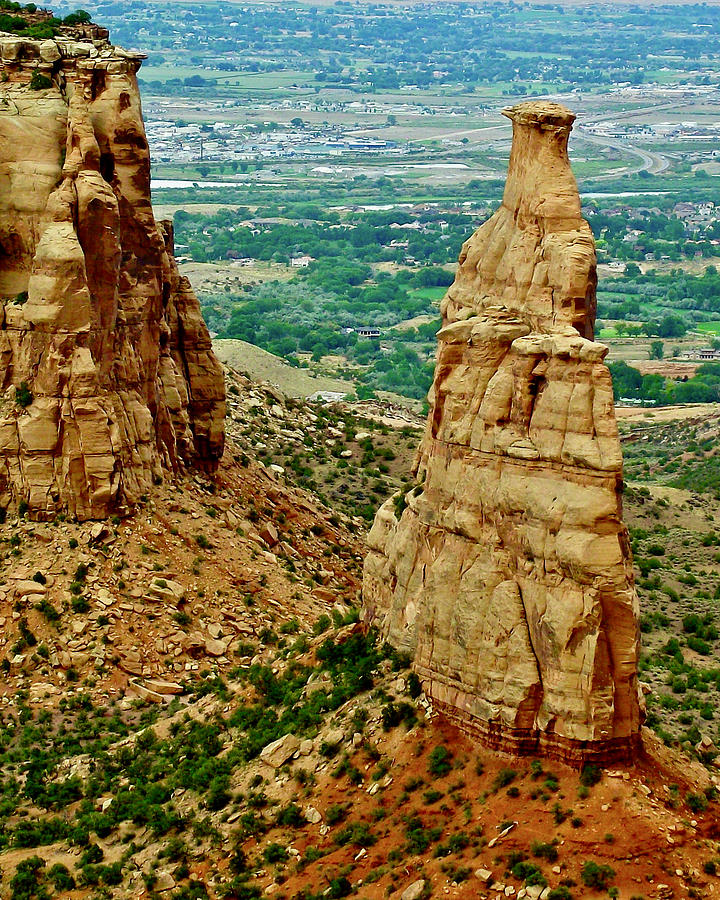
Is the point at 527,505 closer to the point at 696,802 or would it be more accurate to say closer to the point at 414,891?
the point at 696,802

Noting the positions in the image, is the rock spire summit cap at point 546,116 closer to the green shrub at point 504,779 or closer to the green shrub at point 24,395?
the green shrub at point 504,779

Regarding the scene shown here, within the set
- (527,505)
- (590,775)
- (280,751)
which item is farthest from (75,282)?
(590,775)

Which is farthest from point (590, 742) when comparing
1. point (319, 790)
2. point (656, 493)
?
point (656, 493)

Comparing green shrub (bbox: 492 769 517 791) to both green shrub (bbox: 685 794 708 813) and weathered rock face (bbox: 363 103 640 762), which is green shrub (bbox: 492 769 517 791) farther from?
green shrub (bbox: 685 794 708 813)

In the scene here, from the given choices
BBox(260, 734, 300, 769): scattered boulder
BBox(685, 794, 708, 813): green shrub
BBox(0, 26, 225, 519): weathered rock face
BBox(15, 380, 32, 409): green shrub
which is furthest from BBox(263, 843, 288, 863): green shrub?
BBox(15, 380, 32, 409): green shrub

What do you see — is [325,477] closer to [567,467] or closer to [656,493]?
[656,493]

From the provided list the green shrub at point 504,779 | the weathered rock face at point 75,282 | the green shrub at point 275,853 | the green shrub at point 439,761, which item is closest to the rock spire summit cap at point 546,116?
the green shrub at point 439,761
